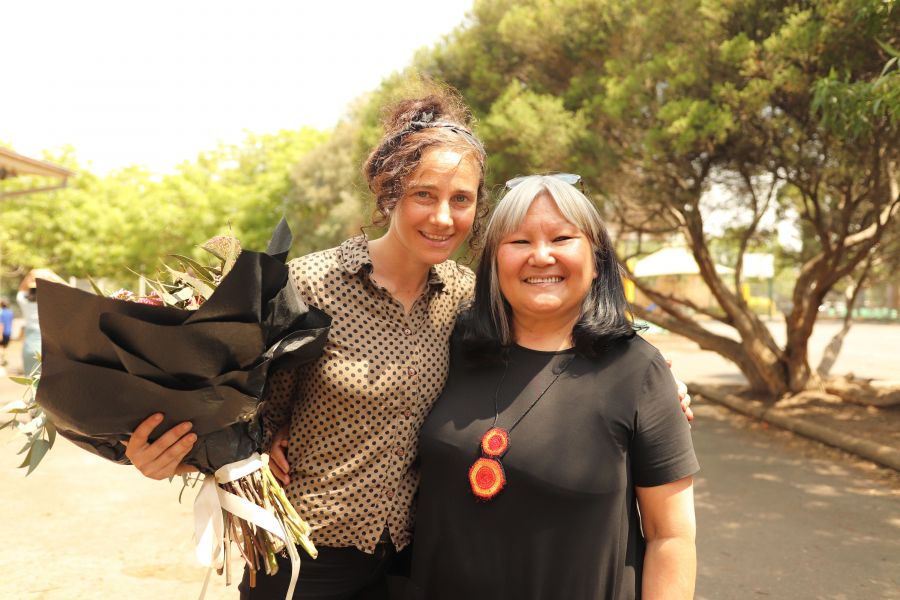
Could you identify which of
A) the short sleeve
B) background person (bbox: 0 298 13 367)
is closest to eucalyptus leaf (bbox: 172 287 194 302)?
the short sleeve

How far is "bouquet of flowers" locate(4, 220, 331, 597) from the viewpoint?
5.10 feet

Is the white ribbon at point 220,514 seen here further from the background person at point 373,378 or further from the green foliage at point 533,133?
the green foliage at point 533,133

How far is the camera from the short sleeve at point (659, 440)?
1.83 m

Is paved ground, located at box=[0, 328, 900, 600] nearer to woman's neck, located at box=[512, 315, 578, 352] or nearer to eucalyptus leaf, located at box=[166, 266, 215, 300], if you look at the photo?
woman's neck, located at box=[512, 315, 578, 352]

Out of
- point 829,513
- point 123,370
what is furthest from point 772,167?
point 123,370

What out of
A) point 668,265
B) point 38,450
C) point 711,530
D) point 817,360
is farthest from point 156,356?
point 668,265

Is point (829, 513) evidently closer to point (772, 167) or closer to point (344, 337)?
point (344, 337)

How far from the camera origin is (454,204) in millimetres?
2168

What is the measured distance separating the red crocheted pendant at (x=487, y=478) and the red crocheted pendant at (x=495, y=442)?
0.02m

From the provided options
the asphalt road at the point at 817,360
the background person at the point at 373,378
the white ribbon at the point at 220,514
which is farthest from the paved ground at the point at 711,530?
the asphalt road at the point at 817,360

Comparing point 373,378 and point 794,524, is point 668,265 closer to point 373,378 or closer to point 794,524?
point 794,524

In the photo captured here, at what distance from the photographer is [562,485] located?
1.82 m

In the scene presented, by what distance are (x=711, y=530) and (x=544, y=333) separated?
391 cm

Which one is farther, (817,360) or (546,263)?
(817,360)
